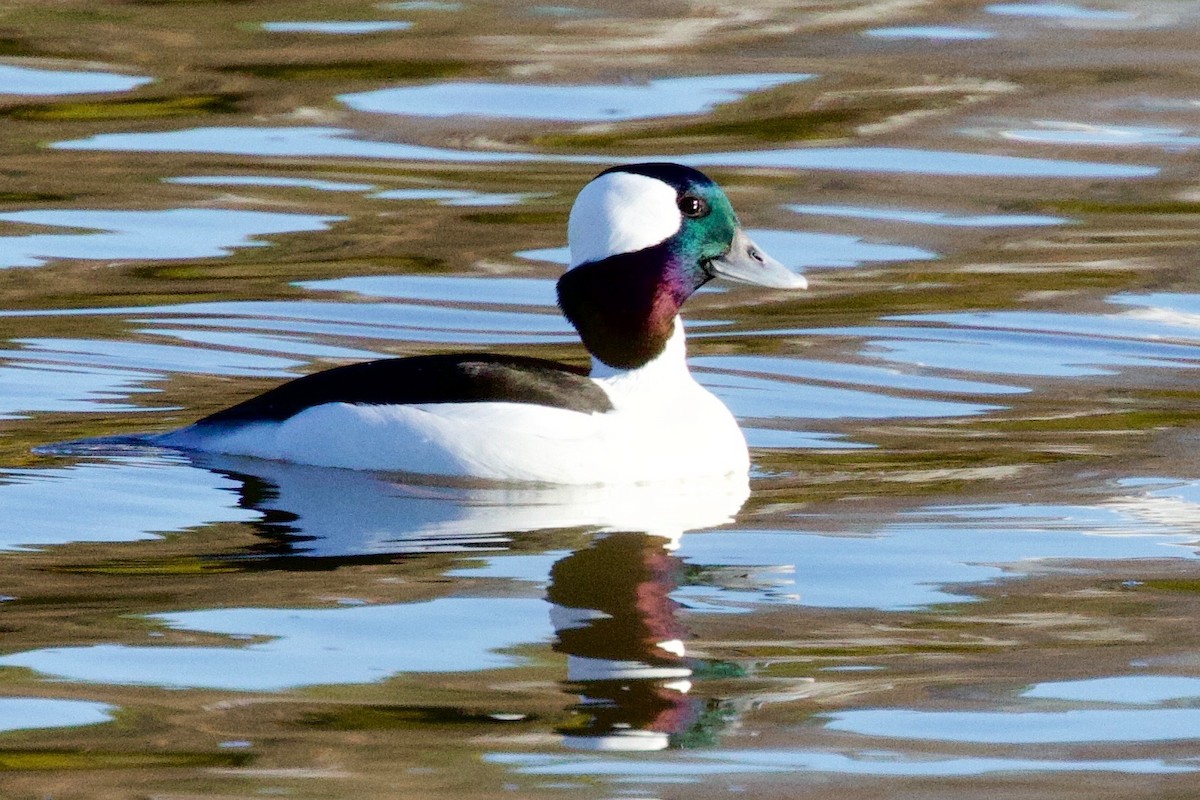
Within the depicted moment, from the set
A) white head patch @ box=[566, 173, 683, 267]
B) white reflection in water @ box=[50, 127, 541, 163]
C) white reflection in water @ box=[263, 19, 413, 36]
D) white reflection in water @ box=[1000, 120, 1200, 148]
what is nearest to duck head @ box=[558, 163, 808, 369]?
white head patch @ box=[566, 173, 683, 267]

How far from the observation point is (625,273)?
25.7 feet

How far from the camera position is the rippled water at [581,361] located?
514 cm

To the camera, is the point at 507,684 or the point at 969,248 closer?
the point at 507,684

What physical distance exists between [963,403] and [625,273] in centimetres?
181

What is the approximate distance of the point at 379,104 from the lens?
1505 centimetres

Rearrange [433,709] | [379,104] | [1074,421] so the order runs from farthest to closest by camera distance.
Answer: [379,104] → [1074,421] → [433,709]

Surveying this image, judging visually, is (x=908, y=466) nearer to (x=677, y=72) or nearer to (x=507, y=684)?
(x=507, y=684)

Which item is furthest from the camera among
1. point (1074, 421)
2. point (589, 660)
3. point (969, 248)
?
point (969, 248)

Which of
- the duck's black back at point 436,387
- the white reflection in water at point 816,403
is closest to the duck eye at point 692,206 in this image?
the duck's black back at point 436,387

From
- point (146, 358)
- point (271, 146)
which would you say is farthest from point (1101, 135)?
point (146, 358)

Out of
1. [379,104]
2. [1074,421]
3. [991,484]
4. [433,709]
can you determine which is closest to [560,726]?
[433,709]

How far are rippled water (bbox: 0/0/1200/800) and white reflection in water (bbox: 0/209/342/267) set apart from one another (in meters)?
0.04

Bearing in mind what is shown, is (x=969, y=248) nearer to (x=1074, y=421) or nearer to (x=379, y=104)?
(x=1074, y=421)

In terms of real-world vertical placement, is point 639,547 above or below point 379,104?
below
